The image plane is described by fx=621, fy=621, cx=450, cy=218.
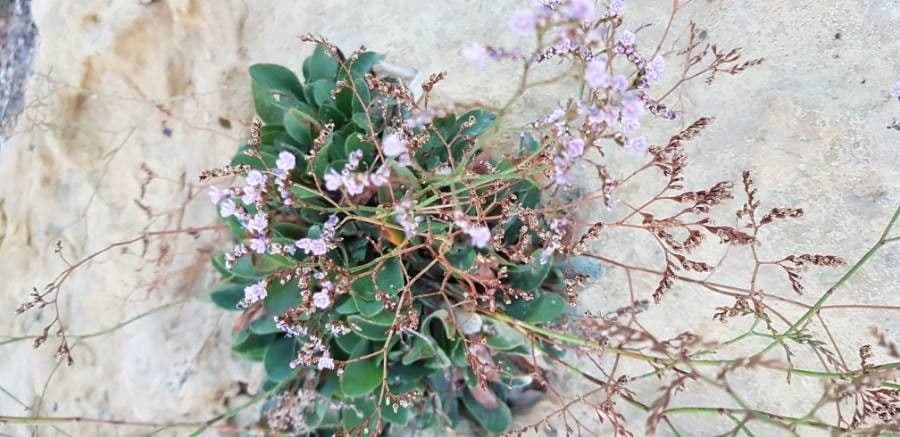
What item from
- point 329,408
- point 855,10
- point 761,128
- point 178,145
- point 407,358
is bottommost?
point 329,408

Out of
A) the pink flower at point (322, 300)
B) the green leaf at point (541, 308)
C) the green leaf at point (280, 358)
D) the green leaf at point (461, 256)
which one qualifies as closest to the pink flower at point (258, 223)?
the pink flower at point (322, 300)

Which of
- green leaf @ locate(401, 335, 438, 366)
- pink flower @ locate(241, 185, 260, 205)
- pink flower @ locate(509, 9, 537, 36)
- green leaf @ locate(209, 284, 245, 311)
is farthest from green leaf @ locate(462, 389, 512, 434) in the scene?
pink flower @ locate(509, 9, 537, 36)

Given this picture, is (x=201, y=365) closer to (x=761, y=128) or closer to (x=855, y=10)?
(x=761, y=128)

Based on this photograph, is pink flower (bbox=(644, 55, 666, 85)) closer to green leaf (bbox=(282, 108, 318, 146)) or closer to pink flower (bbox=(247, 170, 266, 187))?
pink flower (bbox=(247, 170, 266, 187))

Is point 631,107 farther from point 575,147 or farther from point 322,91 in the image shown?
point 322,91

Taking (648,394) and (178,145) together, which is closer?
(648,394)

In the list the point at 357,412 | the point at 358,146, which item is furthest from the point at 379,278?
the point at 357,412

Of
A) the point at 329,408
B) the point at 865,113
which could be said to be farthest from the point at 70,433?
the point at 865,113
